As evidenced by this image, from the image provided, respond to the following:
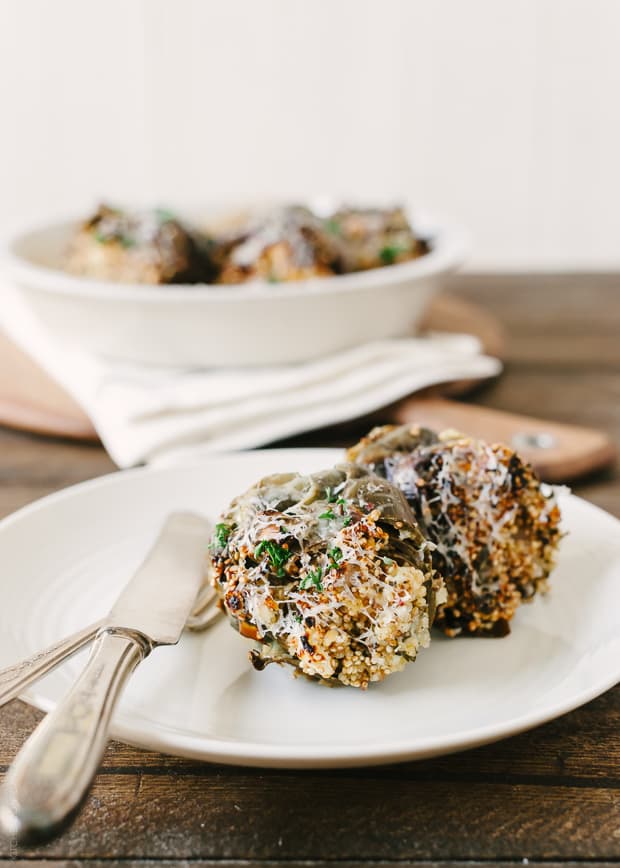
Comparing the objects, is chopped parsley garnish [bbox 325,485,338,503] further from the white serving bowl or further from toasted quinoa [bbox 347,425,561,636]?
the white serving bowl

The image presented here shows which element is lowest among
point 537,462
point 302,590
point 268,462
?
point 537,462

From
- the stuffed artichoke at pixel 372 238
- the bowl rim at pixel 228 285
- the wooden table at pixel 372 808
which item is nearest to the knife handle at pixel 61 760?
the wooden table at pixel 372 808

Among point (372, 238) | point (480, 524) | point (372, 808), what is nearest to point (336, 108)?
point (372, 238)

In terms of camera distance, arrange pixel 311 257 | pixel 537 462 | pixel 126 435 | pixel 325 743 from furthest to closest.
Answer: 1. pixel 311 257
2. pixel 126 435
3. pixel 537 462
4. pixel 325 743

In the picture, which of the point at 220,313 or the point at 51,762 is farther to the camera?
the point at 220,313

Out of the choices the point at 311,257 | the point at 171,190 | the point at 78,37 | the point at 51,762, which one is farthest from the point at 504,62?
the point at 51,762

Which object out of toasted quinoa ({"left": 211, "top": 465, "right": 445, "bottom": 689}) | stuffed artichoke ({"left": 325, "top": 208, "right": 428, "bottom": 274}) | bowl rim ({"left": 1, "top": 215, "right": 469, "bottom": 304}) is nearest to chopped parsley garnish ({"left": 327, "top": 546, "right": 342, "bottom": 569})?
toasted quinoa ({"left": 211, "top": 465, "right": 445, "bottom": 689})

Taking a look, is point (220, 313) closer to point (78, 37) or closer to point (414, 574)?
point (414, 574)
